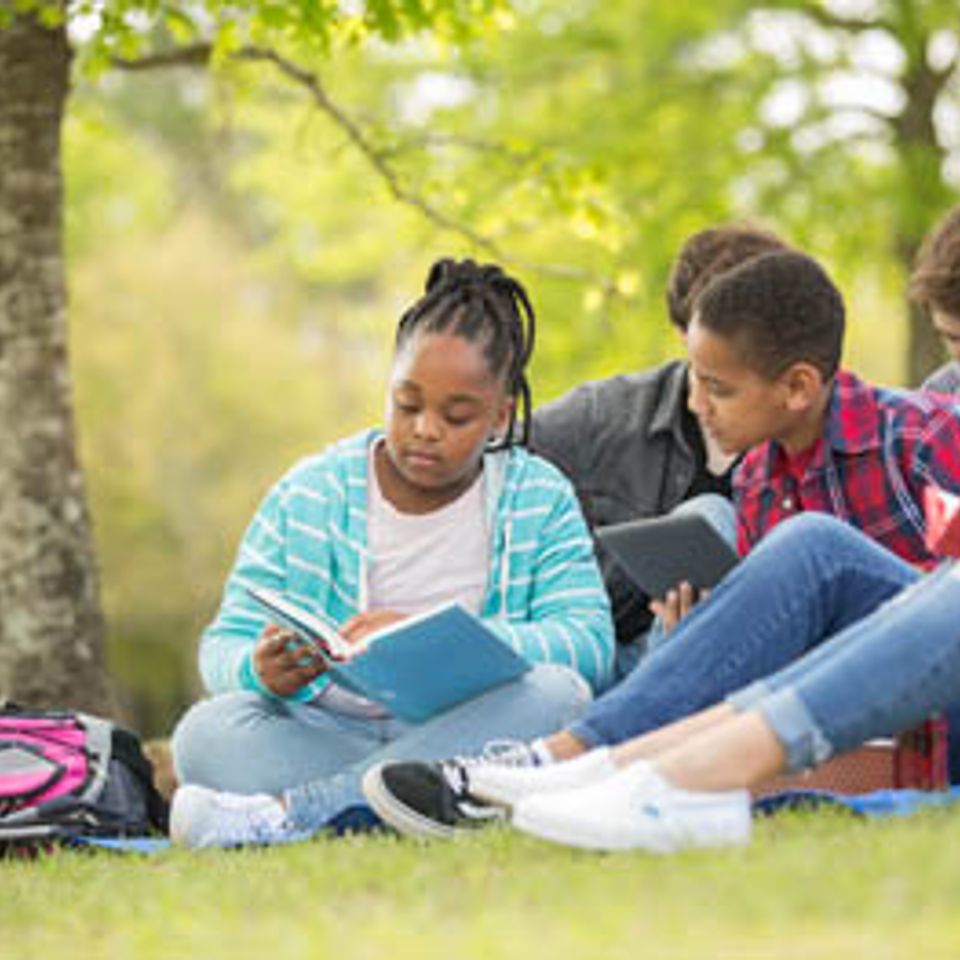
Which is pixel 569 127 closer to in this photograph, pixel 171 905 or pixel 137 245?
pixel 171 905

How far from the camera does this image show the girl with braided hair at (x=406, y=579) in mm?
4902

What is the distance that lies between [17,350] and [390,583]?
308 centimetres

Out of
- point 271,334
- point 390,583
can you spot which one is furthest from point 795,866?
point 271,334

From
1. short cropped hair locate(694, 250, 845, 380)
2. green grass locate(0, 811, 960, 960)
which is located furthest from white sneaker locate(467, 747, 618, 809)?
short cropped hair locate(694, 250, 845, 380)

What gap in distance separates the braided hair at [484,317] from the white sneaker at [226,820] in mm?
1254

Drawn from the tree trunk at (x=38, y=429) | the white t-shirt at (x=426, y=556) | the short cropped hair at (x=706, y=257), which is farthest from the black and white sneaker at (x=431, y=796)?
the tree trunk at (x=38, y=429)

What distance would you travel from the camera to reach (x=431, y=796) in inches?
173

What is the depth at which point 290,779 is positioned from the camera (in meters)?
5.04

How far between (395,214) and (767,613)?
13.4m

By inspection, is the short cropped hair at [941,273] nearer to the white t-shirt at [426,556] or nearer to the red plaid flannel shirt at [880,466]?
the red plaid flannel shirt at [880,466]

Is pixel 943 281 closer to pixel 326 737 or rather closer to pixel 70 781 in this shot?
pixel 326 737

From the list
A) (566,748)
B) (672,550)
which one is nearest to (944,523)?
(672,550)

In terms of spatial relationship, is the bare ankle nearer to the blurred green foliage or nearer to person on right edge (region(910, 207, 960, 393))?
person on right edge (region(910, 207, 960, 393))

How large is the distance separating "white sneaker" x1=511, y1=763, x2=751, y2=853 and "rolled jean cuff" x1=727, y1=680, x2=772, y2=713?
211 mm
